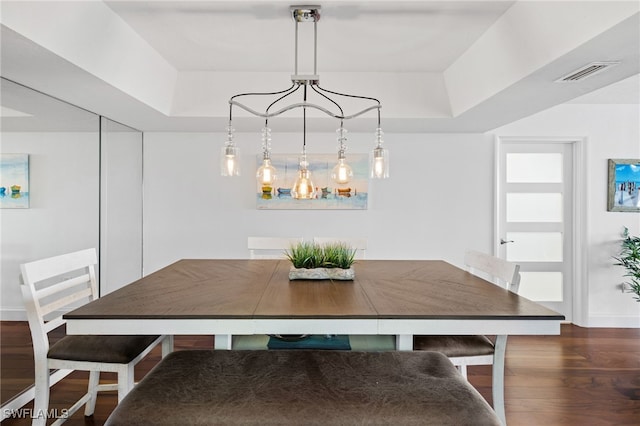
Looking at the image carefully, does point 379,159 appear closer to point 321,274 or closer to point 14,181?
point 321,274

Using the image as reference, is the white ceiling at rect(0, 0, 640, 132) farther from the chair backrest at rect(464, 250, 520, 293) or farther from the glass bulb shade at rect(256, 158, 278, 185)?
the chair backrest at rect(464, 250, 520, 293)

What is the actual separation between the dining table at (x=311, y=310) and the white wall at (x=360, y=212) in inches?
71.8

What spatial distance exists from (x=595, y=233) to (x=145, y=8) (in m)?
4.33

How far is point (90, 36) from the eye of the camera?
196 cm

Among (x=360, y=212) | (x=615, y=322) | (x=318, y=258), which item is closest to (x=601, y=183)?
(x=615, y=322)

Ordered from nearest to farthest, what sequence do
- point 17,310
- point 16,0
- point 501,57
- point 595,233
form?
point 16,0, point 17,310, point 501,57, point 595,233

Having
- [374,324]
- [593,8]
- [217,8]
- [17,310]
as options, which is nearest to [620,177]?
[593,8]

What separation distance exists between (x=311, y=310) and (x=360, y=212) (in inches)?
95.8

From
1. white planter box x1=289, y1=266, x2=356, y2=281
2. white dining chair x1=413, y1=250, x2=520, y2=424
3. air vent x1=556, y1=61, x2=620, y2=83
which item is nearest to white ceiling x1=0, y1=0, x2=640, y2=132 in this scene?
air vent x1=556, y1=61, x2=620, y2=83

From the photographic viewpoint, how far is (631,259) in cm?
352

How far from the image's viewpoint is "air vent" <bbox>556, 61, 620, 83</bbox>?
1.91m

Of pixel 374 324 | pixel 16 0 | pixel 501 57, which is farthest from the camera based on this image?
pixel 501 57

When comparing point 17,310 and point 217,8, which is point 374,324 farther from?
point 17,310

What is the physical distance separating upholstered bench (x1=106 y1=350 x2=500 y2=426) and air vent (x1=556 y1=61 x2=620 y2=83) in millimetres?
1728
